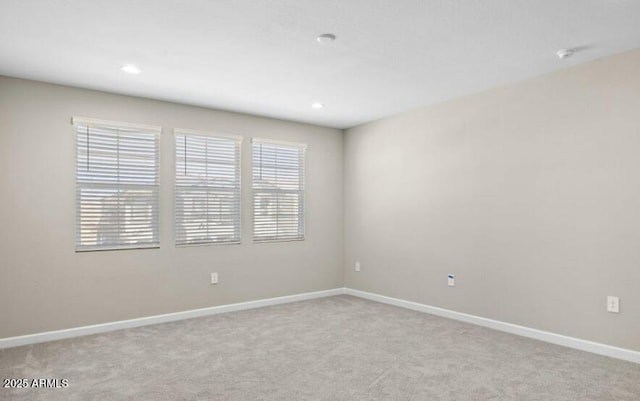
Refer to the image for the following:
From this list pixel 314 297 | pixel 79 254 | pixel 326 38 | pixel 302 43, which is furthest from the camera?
pixel 314 297

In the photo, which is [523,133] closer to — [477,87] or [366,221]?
[477,87]

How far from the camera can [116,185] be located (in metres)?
4.29

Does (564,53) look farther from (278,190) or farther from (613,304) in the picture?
(278,190)

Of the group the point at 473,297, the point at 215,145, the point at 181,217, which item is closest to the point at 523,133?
the point at 473,297

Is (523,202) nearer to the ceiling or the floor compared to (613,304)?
nearer to the ceiling

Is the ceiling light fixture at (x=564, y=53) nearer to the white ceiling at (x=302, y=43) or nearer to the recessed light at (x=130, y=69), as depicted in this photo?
the white ceiling at (x=302, y=43)

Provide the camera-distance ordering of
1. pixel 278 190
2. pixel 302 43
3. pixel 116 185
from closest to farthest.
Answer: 1. pixel 302 43
2. pixel 116 185
3. pixel 278 190

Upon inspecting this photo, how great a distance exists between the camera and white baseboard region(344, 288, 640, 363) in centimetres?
334

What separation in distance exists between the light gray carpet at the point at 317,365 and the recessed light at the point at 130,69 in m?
2.40

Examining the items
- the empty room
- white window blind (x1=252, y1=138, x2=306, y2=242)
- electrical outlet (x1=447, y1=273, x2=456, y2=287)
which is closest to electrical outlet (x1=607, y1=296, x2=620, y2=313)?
the empty room

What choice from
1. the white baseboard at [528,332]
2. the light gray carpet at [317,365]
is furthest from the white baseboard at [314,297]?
the light gray carpet at [317,365]

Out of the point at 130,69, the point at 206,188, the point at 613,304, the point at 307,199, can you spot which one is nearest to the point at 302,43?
the point at 130,69

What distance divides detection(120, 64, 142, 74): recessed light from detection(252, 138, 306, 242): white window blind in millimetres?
1825

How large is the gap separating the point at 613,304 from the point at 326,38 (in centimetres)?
306
